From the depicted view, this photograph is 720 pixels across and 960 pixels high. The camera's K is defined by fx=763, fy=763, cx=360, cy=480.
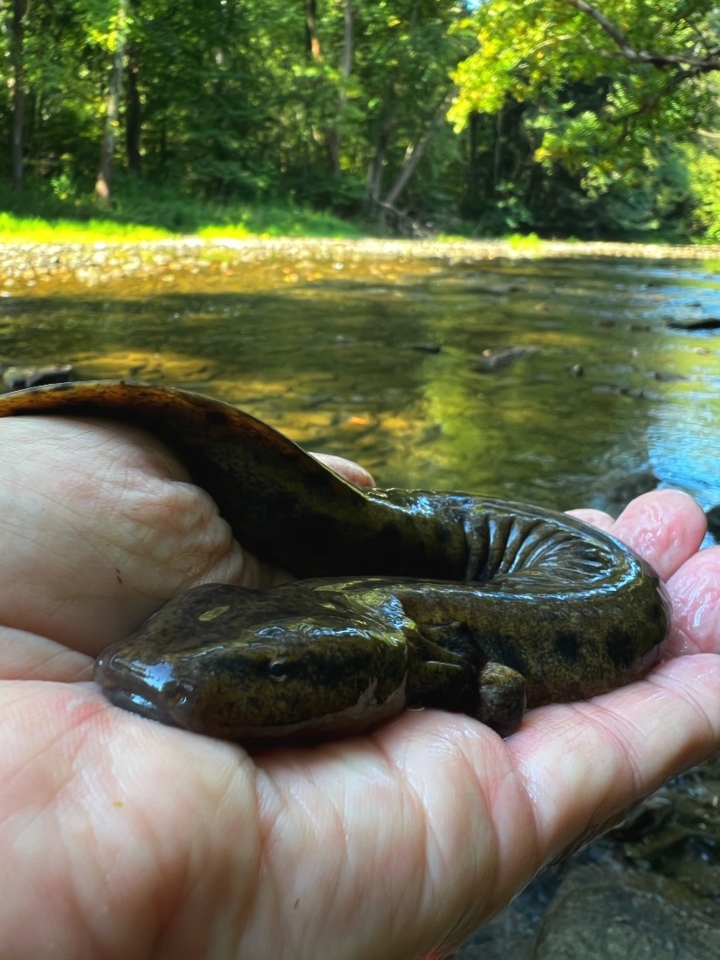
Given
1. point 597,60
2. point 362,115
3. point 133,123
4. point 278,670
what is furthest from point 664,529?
point 362,115

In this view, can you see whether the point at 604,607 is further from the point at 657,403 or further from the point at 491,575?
the point at 657,403

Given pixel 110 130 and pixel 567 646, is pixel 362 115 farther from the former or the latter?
pixel 567 646

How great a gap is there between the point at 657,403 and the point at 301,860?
693 cm

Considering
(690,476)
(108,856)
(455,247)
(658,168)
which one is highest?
(658,168)

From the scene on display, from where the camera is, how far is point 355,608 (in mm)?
2084

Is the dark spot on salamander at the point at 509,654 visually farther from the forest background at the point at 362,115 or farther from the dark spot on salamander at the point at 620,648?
the forest background at the point at 362,115

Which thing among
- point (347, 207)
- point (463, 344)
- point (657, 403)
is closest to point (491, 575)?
point (657, 403)

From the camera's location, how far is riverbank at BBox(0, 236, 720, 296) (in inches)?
558

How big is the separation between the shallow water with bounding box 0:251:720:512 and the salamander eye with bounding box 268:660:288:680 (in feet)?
11.9

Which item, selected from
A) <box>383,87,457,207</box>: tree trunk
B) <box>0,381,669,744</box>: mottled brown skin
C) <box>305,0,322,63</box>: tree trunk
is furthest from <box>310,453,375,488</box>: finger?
<box>383,87,457,207</box>: tree trunk

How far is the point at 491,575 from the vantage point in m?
3.17

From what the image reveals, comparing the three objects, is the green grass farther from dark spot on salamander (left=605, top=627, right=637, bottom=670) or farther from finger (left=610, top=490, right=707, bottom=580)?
dark spot on salamander (left=605, top=627, right=637, bottom=670)

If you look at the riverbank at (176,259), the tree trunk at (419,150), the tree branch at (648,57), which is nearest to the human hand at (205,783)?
the tree branch at (648,57)

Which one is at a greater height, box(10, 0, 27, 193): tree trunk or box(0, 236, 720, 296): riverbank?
box(10, 0, 27, 193): tree trunk
